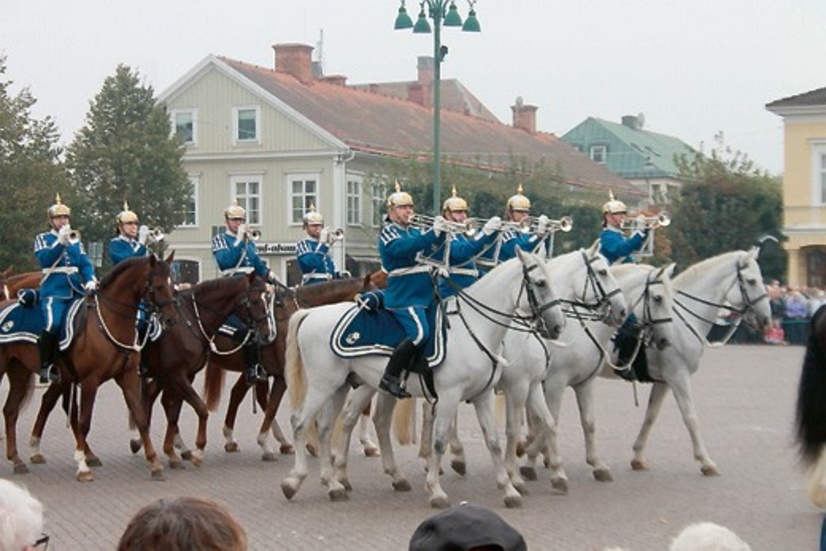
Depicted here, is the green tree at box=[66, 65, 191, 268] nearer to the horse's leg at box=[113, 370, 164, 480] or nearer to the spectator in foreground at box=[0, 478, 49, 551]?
the horse's leg at box=[113, 370, 164, 480]

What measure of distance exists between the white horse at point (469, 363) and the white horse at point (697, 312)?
8.88 feet

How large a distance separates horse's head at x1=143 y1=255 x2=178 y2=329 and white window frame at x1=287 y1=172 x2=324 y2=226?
47381 mm

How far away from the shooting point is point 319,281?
20031mm

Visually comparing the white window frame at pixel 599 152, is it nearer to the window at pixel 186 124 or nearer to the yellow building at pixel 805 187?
the window at pixel 186 124

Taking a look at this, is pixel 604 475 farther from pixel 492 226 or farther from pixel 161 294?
pixel 161 294

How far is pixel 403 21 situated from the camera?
29.7 metres

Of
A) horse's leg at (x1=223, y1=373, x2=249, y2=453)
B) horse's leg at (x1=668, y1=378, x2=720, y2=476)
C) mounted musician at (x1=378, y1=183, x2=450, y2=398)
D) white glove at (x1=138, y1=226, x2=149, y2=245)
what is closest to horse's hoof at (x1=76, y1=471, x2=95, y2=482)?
horse's leg at (x1=223, y1=373, x2=249, y2=453)

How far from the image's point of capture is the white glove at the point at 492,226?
14250mm

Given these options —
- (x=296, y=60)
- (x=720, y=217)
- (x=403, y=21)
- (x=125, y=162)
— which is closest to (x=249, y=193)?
(x=296, y=60)

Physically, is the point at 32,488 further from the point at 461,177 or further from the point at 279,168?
the point at 279,168

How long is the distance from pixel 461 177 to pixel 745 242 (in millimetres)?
10284

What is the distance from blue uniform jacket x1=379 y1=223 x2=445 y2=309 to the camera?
14359 millimetres

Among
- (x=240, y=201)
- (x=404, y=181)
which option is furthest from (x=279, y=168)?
(x=404, y=181)

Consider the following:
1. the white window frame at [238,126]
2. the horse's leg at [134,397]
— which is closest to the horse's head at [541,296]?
the horse's leg at [134,397]
